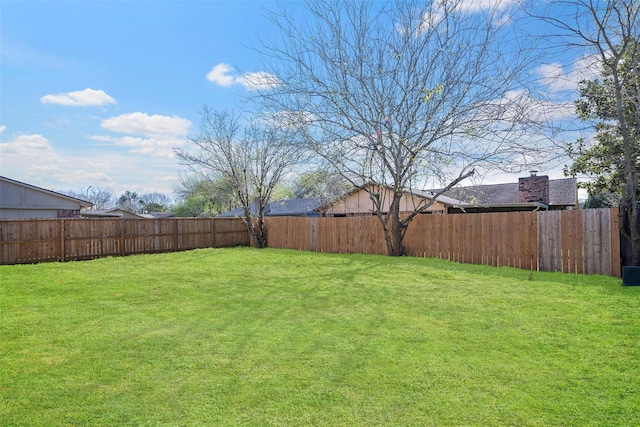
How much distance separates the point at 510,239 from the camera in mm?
9219

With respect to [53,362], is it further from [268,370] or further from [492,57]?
[492,57]

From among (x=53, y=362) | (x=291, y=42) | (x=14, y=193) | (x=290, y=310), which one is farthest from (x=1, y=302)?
(x=14, y=193)

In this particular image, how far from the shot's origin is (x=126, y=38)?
898 cm

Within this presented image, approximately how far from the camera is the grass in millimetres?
2371

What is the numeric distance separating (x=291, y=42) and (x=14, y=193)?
12.1 meters

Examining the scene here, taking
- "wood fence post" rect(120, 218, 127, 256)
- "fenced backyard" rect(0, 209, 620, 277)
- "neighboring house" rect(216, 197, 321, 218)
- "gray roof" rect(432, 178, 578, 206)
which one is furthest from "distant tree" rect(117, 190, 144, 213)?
"gray roof" rect(432, 178, 578, 206)

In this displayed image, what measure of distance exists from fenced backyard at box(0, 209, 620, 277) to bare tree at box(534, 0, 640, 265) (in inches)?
15.8

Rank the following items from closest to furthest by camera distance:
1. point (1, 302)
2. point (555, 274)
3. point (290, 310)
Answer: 1. point (290, 310)
2. point (1, 302)
3. point (555, 274)

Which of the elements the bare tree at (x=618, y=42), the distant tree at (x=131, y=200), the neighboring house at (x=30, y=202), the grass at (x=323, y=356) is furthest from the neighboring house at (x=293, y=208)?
the distant tree at (x=131, y=200)

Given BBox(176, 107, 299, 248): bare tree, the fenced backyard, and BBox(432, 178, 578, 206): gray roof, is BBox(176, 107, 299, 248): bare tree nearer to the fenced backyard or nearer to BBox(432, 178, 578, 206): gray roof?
the fenced backyard

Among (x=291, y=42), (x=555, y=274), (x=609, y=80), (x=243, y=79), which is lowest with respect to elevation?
(x=555, y=274)

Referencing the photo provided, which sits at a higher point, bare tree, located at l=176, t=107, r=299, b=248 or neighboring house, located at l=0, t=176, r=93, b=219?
bare tree, located at l=176, t=107, r=299, b=248

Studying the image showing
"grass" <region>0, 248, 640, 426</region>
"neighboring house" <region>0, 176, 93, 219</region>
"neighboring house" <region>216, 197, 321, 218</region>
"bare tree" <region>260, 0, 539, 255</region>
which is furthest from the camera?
"neighboring house" <region>216, 197, 321, 218</region>

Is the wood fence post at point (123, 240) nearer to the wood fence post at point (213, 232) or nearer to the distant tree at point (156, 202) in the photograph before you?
the wood fence post at point (213, 232)
